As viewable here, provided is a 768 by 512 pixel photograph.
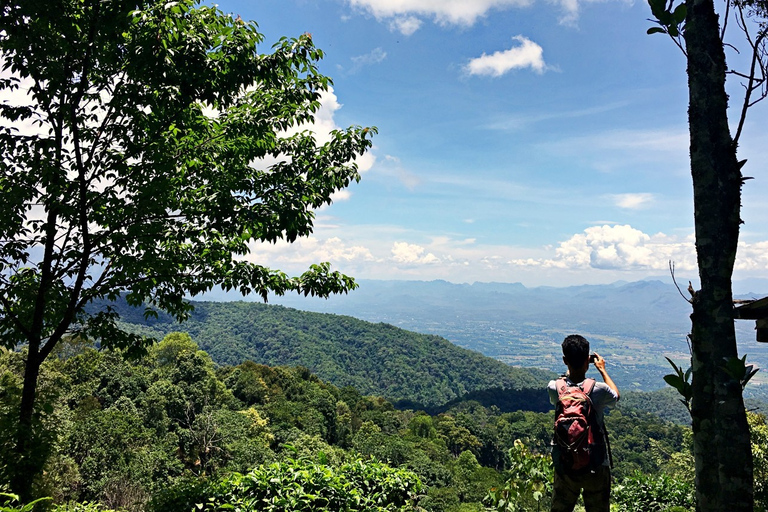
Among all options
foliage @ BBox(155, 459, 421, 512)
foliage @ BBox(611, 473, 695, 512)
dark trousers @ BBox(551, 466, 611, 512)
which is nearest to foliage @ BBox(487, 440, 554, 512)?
foliage @ BBox(155, 459, 421, 512)

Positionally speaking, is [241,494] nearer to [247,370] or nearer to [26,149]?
[26,149]

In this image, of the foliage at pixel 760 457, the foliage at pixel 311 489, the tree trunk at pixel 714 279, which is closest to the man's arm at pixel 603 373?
the tree trunk at pixel 714 279

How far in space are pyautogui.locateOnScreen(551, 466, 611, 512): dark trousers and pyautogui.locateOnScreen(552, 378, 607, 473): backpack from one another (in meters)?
0.08

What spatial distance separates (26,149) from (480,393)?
354 ft

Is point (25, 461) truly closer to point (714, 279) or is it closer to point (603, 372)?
point (603, 372)

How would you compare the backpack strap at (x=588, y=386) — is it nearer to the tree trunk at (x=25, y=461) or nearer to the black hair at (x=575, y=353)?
the black hair at (x=575, y=353)

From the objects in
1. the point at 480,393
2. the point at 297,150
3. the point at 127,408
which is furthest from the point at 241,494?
the point at 480,393

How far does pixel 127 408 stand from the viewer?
25953 millimetres

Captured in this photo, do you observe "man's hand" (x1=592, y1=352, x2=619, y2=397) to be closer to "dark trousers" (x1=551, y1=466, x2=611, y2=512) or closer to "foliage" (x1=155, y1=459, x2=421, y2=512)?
"dark trousers" (x1=551, y1=466, x2=611, y2=512)

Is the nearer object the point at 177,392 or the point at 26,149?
the point at 26,149

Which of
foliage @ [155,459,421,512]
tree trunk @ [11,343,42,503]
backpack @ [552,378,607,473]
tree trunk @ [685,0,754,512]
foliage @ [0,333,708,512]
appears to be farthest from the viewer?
foliage @ [0,333,708,512]

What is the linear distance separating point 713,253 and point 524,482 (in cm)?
336

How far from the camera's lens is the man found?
2.75 meters

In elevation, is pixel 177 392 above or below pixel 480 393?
above
